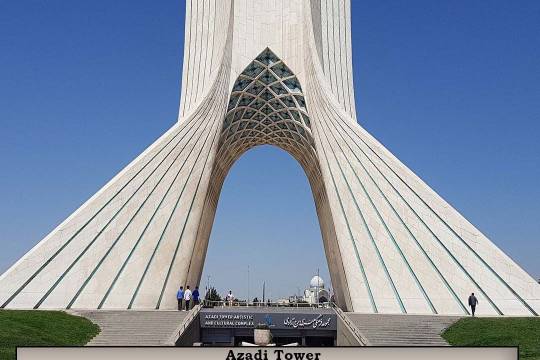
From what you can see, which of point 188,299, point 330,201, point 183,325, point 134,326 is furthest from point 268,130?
point 134,326

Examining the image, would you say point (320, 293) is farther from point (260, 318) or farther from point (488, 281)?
point (488, 281)

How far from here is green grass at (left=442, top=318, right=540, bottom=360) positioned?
11.0 meters

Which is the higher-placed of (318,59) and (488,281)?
(318,59)

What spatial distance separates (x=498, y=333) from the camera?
39.2ft

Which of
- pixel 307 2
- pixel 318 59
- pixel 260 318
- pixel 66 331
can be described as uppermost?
pixel 307 2

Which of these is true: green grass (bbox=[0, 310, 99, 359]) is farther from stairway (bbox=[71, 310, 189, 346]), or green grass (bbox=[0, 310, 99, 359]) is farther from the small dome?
the small dome

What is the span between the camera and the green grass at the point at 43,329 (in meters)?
10.8

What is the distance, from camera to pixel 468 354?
3.94 m

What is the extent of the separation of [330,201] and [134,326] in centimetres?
885

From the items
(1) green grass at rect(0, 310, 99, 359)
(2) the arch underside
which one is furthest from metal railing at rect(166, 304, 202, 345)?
(2) the arch underside

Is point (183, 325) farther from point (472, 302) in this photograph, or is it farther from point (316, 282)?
point (316, 282)

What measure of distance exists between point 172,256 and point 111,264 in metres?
2.27

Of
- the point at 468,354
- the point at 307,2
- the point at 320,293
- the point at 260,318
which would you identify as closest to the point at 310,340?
the point at 260,318

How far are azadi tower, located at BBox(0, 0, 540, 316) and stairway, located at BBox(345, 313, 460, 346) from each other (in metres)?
1.35
